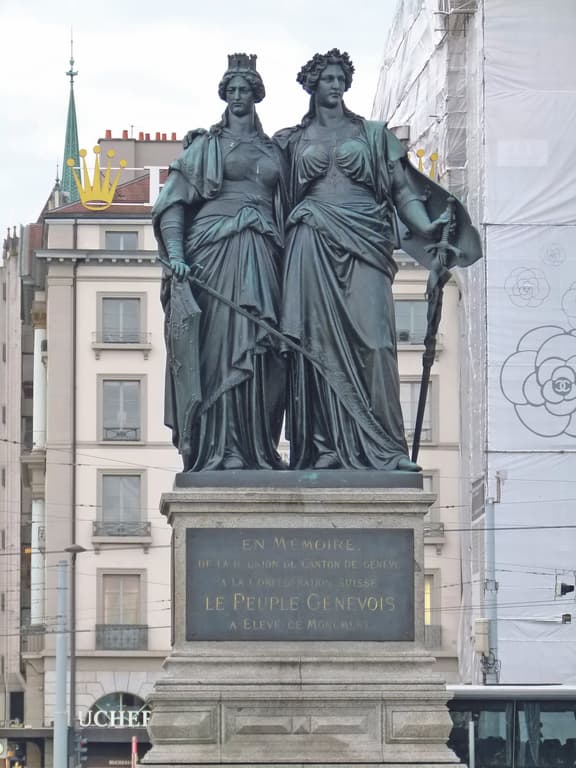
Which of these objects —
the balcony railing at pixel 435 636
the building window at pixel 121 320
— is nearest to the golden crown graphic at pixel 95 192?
the building window at pixel 121 320

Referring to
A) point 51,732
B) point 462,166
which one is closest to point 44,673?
point 51,732

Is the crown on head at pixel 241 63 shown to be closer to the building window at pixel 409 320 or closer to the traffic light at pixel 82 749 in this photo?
the traffic light at pixel 82 749

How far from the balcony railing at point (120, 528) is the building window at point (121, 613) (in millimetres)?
1125

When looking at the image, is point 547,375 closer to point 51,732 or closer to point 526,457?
point 526,457

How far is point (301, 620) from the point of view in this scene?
17734 millimetres

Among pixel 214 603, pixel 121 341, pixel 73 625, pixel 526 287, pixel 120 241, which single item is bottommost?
pixel 73 625

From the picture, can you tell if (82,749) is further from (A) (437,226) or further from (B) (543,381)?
(A) (437,226)

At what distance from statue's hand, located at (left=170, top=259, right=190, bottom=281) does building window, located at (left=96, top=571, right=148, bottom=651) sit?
47545 mm

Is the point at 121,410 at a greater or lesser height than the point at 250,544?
greater

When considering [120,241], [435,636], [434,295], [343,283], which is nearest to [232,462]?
[343,283]

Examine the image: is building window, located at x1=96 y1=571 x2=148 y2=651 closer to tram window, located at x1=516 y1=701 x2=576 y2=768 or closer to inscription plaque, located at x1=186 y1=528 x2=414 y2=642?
tram window, located at x1=516 y1=701 x2=576 y2=768

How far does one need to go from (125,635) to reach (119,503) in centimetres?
372

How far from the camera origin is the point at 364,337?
18.5m

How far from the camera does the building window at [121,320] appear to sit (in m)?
66.8
